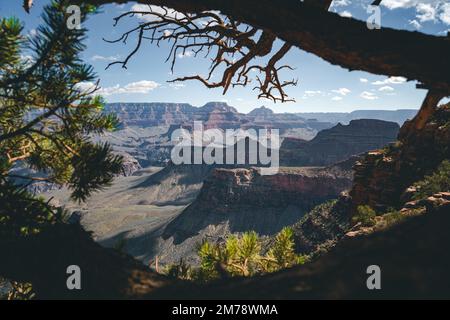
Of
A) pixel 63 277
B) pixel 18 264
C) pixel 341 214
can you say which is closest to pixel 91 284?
pixel 63 277

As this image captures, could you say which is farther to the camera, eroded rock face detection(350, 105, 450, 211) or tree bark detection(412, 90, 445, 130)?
eroded rock face detection(350, 105, 450, 211)

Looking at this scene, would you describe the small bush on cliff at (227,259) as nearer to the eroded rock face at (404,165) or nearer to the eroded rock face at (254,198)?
the eroded rock face at (404,165)

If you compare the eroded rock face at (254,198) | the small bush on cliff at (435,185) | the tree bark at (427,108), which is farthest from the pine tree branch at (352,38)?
the eroded rock face at (254,198)

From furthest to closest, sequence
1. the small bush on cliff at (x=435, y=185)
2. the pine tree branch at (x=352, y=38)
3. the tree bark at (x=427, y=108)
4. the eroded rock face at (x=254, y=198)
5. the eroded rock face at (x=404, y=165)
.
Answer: the eroded rock face at (x=254, y=198) < the eroded rock face at (x=404, y=165) < the small bush on cliff at (x=435, y=185) < the tree bark at (x=427, y=108) < the pine tree branch at (x=352, y=38)

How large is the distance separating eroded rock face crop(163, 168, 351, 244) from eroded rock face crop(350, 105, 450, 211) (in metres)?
100

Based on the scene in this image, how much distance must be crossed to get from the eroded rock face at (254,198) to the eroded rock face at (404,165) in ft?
329

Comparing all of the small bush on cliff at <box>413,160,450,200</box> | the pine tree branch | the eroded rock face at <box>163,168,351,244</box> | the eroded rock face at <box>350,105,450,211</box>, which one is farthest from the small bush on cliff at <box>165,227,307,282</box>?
the eroded rock face at <box>163,168,351,244</box>

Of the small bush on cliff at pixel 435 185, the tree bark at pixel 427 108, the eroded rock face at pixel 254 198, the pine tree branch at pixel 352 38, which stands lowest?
the eroded rock face at pixel 254 198

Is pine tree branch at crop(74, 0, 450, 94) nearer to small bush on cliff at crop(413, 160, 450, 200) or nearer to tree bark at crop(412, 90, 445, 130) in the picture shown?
tree bark at crop(412, 90, 445, 130)

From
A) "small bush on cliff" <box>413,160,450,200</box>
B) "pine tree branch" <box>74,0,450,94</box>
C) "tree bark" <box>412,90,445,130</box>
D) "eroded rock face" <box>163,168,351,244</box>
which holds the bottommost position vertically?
"eroded rock face" <box>163,168,351,244</box>

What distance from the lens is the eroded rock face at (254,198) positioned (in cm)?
12993

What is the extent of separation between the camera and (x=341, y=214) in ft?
195

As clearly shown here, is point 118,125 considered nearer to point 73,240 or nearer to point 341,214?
point 73,240

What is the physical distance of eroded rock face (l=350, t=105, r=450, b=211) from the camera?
22203 millimetres
